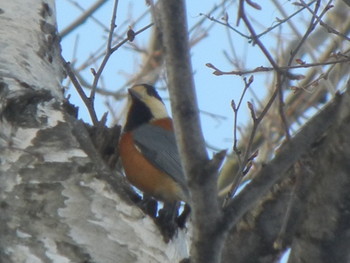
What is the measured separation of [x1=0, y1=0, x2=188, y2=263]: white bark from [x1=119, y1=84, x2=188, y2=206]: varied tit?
65 cm

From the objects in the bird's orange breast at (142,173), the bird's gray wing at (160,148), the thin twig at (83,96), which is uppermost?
the thin twig at (83,96)

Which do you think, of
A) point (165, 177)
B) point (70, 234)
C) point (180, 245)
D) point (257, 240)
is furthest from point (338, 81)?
point (70, 234)

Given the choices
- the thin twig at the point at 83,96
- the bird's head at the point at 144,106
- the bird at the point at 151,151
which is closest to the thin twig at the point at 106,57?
the thin twig at the point at 83,96

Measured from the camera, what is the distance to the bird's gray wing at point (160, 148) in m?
3.38

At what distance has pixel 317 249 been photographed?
2.23 metres

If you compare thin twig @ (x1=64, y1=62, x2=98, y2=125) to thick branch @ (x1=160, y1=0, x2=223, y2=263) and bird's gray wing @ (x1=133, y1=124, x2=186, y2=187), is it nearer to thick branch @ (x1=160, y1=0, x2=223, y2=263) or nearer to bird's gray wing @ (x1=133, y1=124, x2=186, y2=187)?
Answer: bird's gray wing @ (x1=133, y1=124, x2=186, y2=187)

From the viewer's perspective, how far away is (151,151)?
11.9 feet

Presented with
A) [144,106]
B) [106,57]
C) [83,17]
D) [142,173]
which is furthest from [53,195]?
[83,17]

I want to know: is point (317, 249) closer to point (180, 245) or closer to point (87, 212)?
point (180, 245)

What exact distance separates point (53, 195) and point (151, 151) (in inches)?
55.6

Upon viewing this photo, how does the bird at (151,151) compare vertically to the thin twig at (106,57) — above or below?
below

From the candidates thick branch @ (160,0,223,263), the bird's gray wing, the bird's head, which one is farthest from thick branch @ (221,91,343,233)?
the bird's head

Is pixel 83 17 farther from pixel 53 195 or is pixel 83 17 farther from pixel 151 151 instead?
pixel 53 195

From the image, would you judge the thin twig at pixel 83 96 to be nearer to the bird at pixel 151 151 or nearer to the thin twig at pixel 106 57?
the thin twig at pixel 106 57
